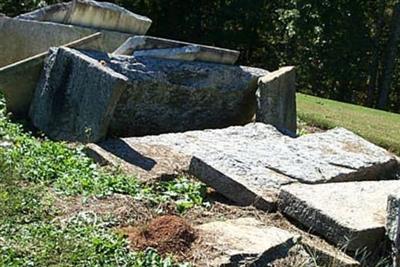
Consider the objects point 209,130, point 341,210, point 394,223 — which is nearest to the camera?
point 394,223

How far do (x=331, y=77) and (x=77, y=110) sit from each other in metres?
16.2

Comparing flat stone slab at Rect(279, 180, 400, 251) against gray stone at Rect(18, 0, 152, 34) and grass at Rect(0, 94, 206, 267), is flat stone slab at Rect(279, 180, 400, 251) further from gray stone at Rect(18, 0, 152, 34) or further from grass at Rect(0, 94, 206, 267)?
gray stone at Rect(18, 0, 152, 34)

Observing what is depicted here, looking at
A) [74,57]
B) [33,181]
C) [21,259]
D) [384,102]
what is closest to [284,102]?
[74,57]

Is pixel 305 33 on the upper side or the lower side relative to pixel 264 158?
lower

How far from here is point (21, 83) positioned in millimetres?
6465

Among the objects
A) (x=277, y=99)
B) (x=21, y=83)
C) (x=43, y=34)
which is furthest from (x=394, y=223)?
(x=43, y=34)

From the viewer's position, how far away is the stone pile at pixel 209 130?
4082 millimetres

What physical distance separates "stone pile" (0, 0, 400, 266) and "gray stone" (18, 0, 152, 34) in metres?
0.02

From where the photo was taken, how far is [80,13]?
8.11 metres

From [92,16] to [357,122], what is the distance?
3.97 m

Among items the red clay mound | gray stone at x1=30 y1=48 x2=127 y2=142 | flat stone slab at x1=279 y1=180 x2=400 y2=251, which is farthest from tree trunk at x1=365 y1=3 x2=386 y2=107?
the red clay mound

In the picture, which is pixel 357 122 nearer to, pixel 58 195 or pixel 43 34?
pixel 43 34

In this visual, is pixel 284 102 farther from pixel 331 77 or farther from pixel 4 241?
pixel 331 77

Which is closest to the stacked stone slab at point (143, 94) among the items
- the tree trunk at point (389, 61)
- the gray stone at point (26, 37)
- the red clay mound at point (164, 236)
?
the gray stone at point (26, 37)
